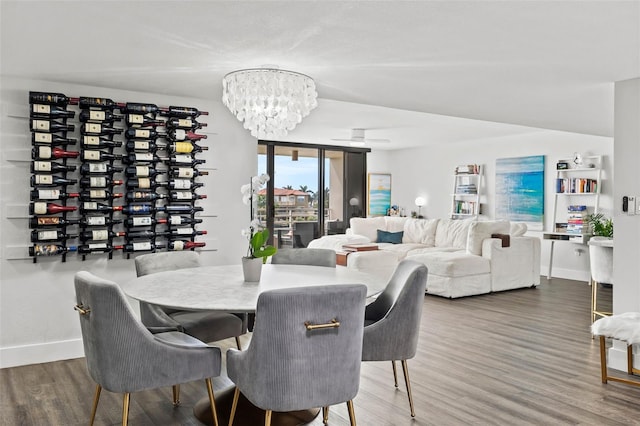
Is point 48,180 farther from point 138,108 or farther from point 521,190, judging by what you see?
point 521,190

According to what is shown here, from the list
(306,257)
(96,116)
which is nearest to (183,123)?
(96,116)

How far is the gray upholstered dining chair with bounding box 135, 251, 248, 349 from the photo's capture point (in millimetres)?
3057

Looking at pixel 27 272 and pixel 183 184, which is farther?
pixel 183 184

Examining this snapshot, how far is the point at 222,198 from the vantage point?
451 cm

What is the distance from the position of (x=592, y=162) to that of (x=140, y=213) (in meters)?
6.47

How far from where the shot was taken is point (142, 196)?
4.05 m

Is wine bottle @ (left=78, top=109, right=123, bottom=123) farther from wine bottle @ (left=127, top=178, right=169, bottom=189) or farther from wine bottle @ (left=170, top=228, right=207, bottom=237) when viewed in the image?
wine bottle @ (left=170, top=228, right=207, bottom=237)

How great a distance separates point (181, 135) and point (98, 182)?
77 centimetres

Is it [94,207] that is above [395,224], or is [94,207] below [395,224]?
above

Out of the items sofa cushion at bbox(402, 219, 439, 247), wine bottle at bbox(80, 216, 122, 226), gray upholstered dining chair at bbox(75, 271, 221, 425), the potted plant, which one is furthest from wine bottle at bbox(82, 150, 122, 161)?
the potted plant

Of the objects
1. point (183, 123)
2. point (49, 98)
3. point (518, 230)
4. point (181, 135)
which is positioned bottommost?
point (518, 230)

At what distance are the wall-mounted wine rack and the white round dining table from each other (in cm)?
101

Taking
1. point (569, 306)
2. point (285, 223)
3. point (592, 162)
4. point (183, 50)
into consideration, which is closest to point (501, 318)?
point (569, 306)

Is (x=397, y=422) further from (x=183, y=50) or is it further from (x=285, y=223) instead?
(x=285, y=223)
